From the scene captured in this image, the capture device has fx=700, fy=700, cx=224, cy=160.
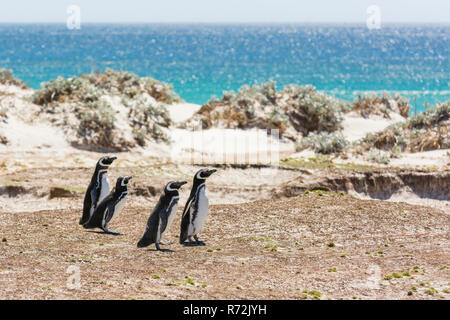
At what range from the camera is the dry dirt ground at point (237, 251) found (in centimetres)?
907

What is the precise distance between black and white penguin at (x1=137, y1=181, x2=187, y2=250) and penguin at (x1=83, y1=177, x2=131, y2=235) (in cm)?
142

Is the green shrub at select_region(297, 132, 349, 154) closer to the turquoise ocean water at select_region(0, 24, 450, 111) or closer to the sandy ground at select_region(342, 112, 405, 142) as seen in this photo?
the sandy ground at select_region(342, 112, 405, 142)

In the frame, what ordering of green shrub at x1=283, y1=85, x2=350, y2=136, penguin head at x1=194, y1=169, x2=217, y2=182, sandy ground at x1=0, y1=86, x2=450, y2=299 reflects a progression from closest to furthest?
sandy ground at x1=0, y1=86, x2=450, y2=299
penguin head at x1=194, y1=169, x2=217, y2=182
green shrub at x1=283, y1=85, x2=350, y2=136

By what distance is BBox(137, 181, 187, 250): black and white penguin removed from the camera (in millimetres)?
11359

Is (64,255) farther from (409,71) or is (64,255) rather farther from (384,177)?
(409,71)

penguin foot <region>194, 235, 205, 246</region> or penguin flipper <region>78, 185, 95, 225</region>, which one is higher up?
penguin flipper <region>78, 185, 95, 225</region>

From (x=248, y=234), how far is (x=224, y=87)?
43580 mm

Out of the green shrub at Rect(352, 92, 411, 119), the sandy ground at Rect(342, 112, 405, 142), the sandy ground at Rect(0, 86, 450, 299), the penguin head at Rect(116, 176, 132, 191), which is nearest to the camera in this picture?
the sandy ground at Rect(0, 86, 450, 299)

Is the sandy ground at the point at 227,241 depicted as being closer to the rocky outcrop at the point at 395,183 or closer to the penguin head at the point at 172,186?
the rocky outcrop at the point at 395,183

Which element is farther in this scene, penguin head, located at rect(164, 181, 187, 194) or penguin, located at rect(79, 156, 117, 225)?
penguin, located at rect(79, 156, 117, 225)

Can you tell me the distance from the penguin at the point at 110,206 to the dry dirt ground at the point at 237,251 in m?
0.24

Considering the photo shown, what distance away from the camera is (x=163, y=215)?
37.2ft

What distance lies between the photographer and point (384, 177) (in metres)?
18.0

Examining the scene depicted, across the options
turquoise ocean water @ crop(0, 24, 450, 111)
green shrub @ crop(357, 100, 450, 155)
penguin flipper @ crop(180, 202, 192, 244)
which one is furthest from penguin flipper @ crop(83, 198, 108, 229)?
turquoise ocean water @ crop(0, 24, 450, 111)
